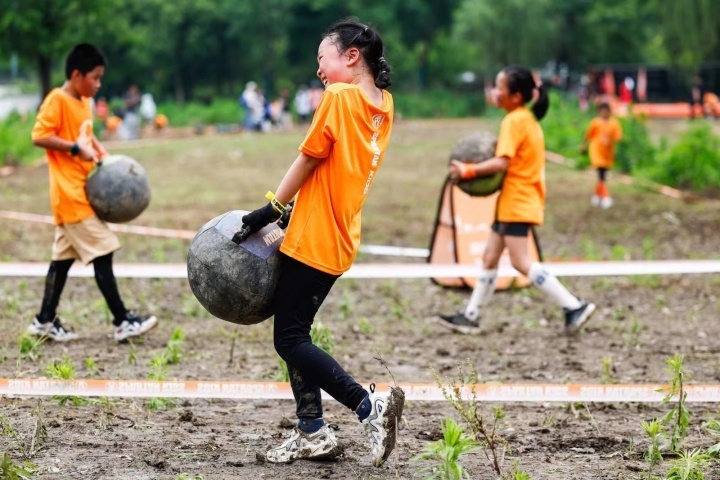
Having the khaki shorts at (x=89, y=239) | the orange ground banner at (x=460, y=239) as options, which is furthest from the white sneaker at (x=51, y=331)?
the orange ground banner at (x=460, y=239)

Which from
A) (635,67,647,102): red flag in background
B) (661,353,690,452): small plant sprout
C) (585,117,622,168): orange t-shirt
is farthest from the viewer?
(635,67,647,102): red flag in background

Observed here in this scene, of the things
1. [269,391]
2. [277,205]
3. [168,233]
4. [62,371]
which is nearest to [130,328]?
[62,371]

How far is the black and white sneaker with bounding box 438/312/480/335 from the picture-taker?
307 inches

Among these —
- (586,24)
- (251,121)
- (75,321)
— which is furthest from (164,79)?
(75,321)

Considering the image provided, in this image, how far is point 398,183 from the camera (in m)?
18.9

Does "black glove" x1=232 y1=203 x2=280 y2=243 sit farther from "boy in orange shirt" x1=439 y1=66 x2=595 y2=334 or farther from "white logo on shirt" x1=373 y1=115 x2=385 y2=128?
"boy in orange shirt" x1=439 y1=66 x2=595 y2=334

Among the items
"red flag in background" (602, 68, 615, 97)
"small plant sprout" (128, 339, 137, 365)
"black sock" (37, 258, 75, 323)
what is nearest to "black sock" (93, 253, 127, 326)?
"black sock" (37, 258, 75, 323)

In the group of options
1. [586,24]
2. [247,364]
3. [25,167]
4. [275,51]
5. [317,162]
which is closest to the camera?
[317,162]

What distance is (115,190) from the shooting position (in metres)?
6.92

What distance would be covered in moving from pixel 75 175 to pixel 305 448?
10.3 ft

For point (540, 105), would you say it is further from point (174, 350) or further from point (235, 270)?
point (235, 270)

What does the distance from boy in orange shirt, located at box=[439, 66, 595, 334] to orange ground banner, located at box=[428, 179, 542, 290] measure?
158 cm

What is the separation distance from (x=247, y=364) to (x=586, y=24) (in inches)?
2233

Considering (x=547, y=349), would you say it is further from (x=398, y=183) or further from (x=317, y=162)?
(x=398, y=183)
